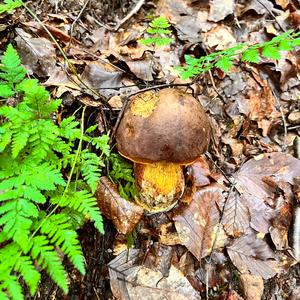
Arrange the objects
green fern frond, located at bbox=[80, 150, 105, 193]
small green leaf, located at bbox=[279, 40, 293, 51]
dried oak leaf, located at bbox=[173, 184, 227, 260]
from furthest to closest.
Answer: dried oak leaf, located at bbox=[173, 184, 227, 260]
small green leaf, located at bbox=[279, 40, 293, 51]
green fern frond, located at bbox=[80, 150, 105, 193]

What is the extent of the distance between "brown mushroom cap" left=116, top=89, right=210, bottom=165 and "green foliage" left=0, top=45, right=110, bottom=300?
23 centimetres

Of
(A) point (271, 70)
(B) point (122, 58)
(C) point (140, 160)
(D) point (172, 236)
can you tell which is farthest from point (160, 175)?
(A) point (271, 70)

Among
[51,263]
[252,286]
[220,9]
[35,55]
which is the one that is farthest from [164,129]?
[220,9]

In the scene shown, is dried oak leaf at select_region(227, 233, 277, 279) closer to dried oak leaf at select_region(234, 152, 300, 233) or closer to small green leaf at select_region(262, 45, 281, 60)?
dried oak leaf at select_region(234, 152, 300, 233)

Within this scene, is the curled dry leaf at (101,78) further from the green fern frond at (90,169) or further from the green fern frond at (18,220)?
the green fern frond at (18,220)

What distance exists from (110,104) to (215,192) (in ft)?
3.97

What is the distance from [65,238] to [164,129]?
3.19 ft

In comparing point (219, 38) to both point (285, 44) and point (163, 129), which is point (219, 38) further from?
point (163, 129)

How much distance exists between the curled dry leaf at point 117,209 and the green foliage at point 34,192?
0.28 metres

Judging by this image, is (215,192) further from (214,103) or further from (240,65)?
(240,65)

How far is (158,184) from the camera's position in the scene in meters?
2.80

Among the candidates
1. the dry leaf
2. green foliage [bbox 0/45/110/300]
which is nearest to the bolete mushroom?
green foliage [bbox 0/45/110/300]

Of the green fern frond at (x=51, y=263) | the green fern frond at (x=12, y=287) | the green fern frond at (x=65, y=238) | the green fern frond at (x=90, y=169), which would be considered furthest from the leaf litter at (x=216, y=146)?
the green fern frond at (x=12, y=287)

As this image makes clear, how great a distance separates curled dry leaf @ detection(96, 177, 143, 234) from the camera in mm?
2650
